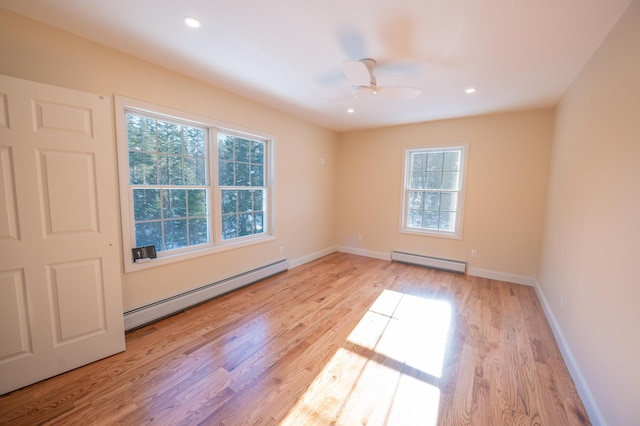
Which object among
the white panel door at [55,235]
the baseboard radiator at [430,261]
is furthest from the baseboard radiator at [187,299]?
the baseboard radiator at [430,261]

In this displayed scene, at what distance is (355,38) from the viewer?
196 centimetres

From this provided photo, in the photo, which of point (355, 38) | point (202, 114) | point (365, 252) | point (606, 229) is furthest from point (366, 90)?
point (365, 252)

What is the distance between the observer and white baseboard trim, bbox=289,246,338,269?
4.41m

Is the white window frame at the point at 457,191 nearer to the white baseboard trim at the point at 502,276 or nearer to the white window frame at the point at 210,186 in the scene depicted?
the white baseboard trim at the point at 502,276

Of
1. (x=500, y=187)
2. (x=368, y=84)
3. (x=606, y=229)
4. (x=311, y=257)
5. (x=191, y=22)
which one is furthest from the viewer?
(x=311, y=257)

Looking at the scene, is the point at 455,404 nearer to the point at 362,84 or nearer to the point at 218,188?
the point at 362,84

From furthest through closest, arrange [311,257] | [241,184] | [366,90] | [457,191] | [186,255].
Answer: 1. [311,257]
2. [457,191]
3. [241,184]
4. [186,255]
5. [366,90]

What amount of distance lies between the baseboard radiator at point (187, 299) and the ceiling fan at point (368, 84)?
271 cm

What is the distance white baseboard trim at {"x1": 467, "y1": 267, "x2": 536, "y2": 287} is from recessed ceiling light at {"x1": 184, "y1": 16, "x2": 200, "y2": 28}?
15.6ft

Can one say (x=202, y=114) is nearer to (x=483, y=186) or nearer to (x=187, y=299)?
(x=187, y=299)

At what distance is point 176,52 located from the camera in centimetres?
223

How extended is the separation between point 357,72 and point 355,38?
0.24 m

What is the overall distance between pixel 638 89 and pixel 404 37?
4.70 ft

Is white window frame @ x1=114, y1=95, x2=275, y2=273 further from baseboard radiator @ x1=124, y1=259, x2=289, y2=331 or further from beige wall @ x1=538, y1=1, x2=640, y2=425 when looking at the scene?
beige wall @ x1=538, y1=1, x2=640, y2=425
